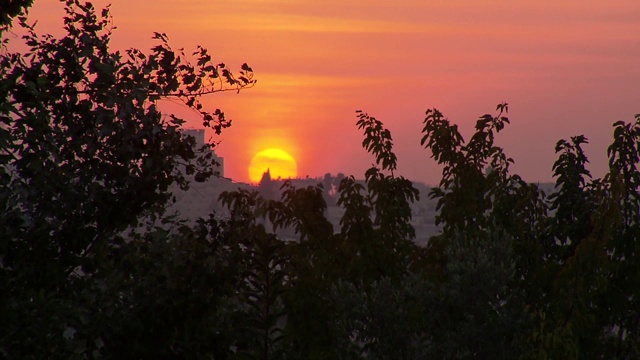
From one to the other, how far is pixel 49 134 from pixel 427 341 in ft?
21.3

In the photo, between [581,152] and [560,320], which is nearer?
[560,320]

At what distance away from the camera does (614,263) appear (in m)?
15.8

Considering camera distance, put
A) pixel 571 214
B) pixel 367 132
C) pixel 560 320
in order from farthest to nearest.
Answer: pixel 367 132 < pixel 571 214 < pixel 560 320

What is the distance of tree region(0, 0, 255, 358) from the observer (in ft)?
36.3

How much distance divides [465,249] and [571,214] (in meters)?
3.31

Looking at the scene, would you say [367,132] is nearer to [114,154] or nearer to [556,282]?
[556,282]

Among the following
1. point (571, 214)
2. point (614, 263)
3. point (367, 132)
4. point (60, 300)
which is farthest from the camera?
point (367, 132)

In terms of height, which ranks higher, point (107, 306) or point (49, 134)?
point (49, 134)

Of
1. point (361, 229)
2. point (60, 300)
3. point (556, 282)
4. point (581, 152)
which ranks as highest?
point (581, 152)

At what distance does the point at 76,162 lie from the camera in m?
11.9

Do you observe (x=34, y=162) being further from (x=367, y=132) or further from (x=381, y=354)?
(x=367, y=132)

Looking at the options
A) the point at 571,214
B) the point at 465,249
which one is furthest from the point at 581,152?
the point at 465,249

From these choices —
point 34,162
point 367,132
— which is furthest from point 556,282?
point 34,162

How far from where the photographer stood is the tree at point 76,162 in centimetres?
1107
